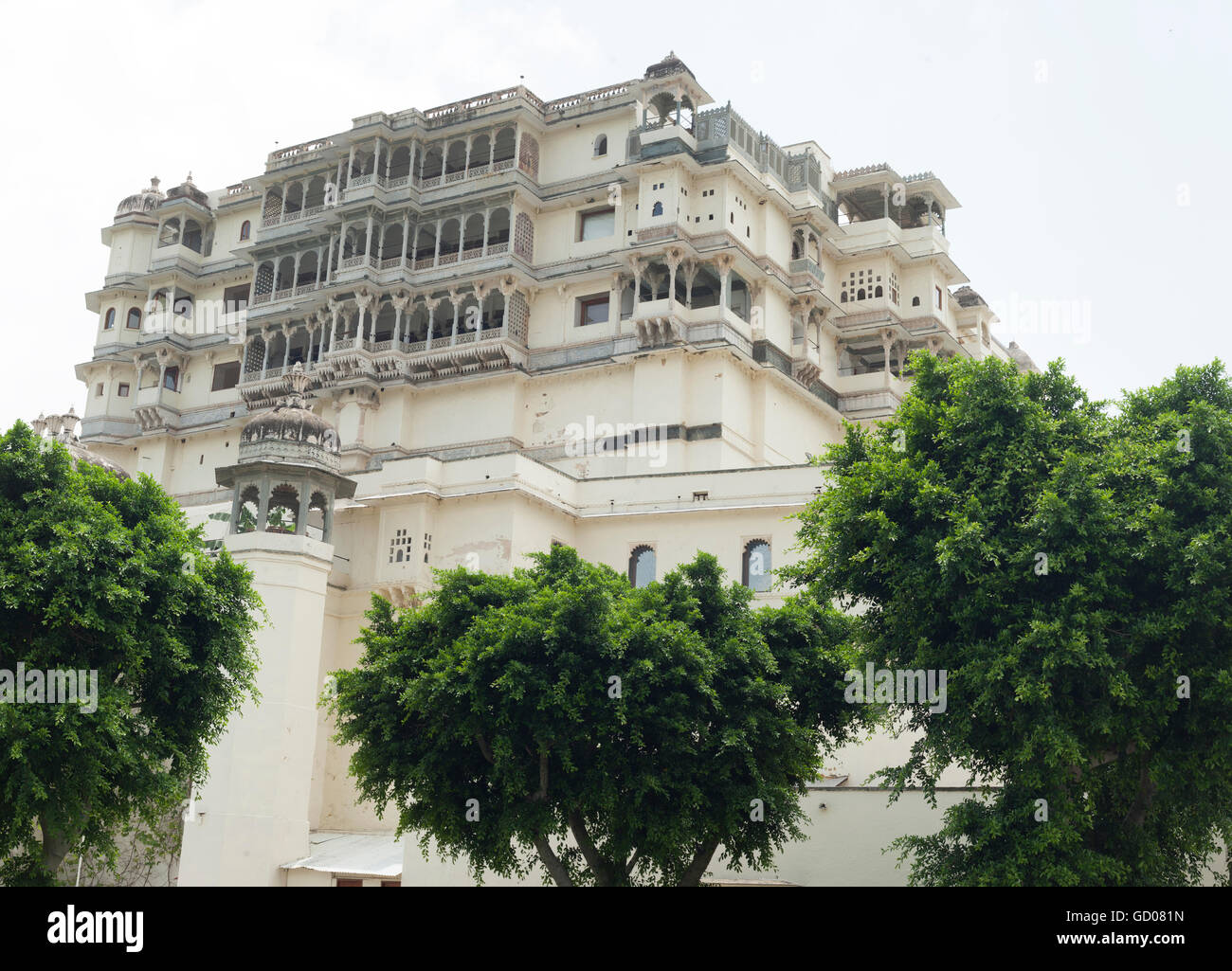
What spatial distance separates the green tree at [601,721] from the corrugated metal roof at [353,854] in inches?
324

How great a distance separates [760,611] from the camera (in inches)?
1072

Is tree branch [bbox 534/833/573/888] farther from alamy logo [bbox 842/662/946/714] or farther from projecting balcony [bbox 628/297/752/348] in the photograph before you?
projecting balcony [bbox 628/297/752/348]

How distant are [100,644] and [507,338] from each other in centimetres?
2957

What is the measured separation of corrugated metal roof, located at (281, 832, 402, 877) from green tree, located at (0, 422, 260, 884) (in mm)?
8687

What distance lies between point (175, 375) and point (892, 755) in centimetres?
3945

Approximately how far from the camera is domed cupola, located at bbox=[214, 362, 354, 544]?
37219 mm

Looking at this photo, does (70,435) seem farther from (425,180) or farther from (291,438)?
(425,180)

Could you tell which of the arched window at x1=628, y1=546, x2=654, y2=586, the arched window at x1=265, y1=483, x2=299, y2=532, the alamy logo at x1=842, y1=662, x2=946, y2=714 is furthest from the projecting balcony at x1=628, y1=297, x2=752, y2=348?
the alamy logo at x1=842, y1=662, x2=946, y2=714

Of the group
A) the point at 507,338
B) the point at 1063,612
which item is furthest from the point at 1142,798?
the point at 507,338

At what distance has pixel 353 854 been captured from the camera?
35281 mm

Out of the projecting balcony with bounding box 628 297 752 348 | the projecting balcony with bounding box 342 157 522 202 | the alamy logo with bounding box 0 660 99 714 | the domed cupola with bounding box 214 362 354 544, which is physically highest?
the projecting balcony with bounding box 342 157 522 202
